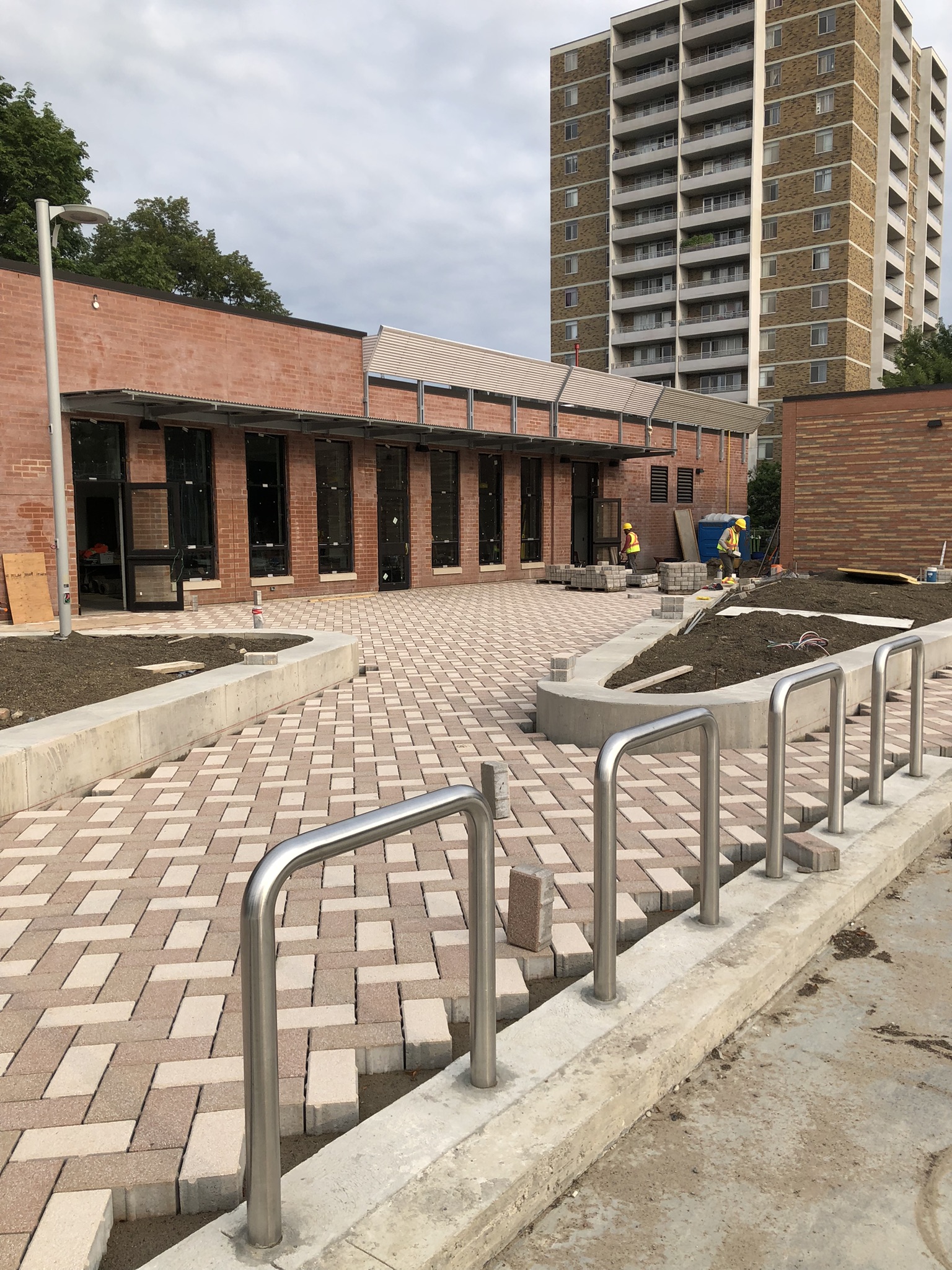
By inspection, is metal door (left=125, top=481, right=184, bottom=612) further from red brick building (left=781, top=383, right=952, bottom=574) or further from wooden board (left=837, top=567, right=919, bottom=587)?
red brick building (left=781, top=383, right=952, bottom=574)

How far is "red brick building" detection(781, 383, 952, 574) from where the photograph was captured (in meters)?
21.2

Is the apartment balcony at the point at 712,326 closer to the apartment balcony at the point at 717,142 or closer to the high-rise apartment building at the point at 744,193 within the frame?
the high-rise apartment building at the point at 744,193

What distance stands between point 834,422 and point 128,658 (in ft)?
60.0

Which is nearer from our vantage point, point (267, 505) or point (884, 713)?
point (884, 713)

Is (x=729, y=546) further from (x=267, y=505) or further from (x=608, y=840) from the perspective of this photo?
(x=608, y=840)

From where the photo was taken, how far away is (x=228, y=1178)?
2.41 m

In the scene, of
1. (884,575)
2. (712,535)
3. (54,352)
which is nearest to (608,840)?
(54,352)

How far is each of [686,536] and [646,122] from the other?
51628 millimetres

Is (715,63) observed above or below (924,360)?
above

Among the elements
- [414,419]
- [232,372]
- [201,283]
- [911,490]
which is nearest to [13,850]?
[232,372]

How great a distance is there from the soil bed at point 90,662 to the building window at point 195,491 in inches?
325

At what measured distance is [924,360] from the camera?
49906 mm

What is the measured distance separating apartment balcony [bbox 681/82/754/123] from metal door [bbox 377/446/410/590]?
57.2m

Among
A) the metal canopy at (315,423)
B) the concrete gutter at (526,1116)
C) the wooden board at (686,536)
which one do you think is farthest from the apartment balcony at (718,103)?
the concrete gutter at (526,1116)
